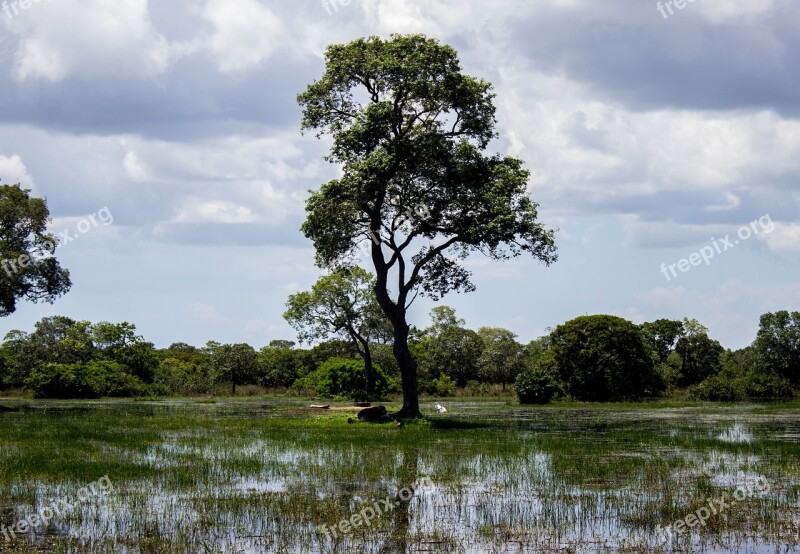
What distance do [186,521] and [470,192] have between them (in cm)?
3124

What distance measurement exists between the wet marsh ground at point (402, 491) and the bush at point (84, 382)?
50.9 metres

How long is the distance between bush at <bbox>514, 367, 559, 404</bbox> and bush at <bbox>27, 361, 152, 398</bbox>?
40.9m

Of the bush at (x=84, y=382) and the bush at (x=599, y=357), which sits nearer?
the bush at (x=599, y=357)

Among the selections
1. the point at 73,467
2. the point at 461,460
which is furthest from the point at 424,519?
the point at 73,467

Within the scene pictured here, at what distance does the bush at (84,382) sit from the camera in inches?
3125

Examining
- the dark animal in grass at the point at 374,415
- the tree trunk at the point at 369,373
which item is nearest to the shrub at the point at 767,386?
the tree trunk at the point at 369,373

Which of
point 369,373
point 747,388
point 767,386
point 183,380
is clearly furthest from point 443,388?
point 767,386

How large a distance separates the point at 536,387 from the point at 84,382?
145ft

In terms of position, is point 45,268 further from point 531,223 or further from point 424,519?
point 424,519

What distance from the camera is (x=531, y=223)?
1662 inches

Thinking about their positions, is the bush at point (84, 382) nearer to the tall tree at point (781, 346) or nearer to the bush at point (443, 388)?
the bush at point (443, 388)

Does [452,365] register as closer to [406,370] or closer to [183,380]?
[183,380]

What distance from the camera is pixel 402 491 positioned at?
17.3 metres

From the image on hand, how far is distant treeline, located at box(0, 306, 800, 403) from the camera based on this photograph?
6981 cm
